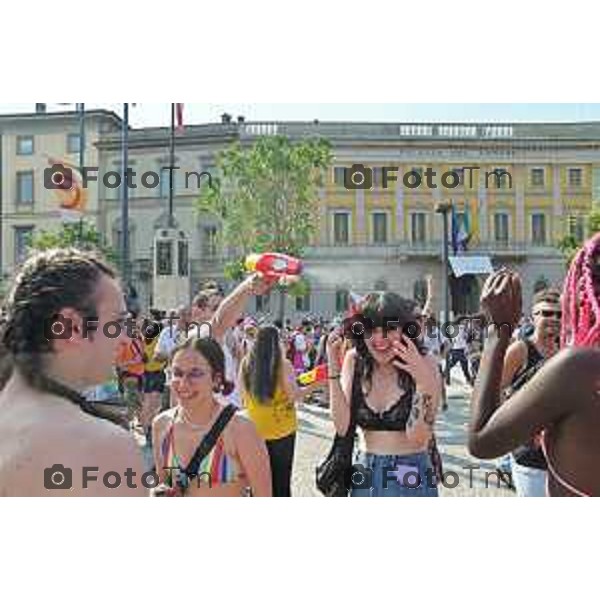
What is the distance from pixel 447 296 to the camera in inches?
133

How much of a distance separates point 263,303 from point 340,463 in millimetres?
865

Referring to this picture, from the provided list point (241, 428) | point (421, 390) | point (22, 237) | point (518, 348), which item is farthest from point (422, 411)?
point (22, 237)

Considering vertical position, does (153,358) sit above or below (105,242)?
below

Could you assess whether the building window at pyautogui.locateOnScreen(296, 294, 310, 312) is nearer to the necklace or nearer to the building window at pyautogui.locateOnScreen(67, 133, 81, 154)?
the necklace

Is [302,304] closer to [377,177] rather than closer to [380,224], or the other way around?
[380,224]

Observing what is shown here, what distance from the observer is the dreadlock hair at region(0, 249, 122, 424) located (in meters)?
1.59

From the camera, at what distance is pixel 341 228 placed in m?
3.40

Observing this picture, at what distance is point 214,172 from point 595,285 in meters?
2.16

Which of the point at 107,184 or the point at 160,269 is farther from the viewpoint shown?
the point at 160,269

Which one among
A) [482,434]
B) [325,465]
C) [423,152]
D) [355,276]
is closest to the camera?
[482,434]

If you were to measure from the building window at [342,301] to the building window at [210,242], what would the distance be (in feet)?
1.78

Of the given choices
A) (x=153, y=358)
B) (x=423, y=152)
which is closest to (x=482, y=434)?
(x=423, y=152)

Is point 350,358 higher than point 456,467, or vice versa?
point 350,358
